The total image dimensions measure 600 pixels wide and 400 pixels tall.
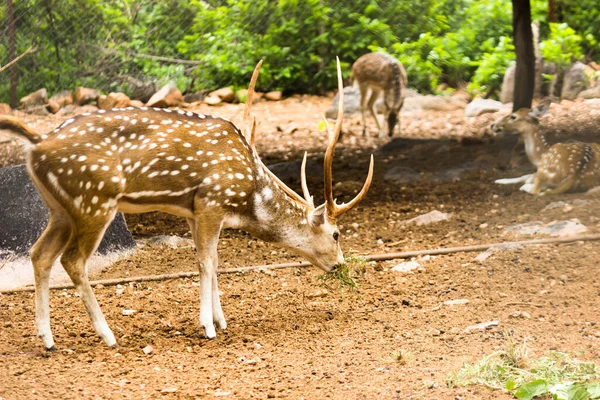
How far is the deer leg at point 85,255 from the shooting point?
4.28m

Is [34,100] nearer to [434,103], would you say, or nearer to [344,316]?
[434,103]

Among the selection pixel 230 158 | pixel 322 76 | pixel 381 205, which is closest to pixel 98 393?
pixel 230 158

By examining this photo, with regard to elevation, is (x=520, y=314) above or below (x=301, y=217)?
below

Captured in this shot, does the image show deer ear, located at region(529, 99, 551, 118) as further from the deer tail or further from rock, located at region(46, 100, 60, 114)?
the deer tail

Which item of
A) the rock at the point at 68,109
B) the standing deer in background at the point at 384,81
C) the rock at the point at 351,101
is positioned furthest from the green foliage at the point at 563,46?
the rock at the point at 68,109

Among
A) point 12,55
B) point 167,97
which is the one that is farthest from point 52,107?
point 167,97

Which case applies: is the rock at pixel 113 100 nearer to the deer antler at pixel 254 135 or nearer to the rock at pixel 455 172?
the rock at pixel 455 172

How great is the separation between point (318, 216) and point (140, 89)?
5.83 m

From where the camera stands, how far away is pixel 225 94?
10422 mm

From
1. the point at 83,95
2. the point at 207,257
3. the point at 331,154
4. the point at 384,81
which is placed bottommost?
the point at 83,95

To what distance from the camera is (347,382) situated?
3.88 metres

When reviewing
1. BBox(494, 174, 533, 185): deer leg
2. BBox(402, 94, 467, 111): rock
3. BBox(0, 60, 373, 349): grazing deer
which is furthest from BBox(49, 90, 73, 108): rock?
BBox(0, 60, 373, 349): grazing deer

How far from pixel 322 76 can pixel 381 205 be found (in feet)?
12.6

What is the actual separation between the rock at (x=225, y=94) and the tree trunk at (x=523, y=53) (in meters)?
3.37
